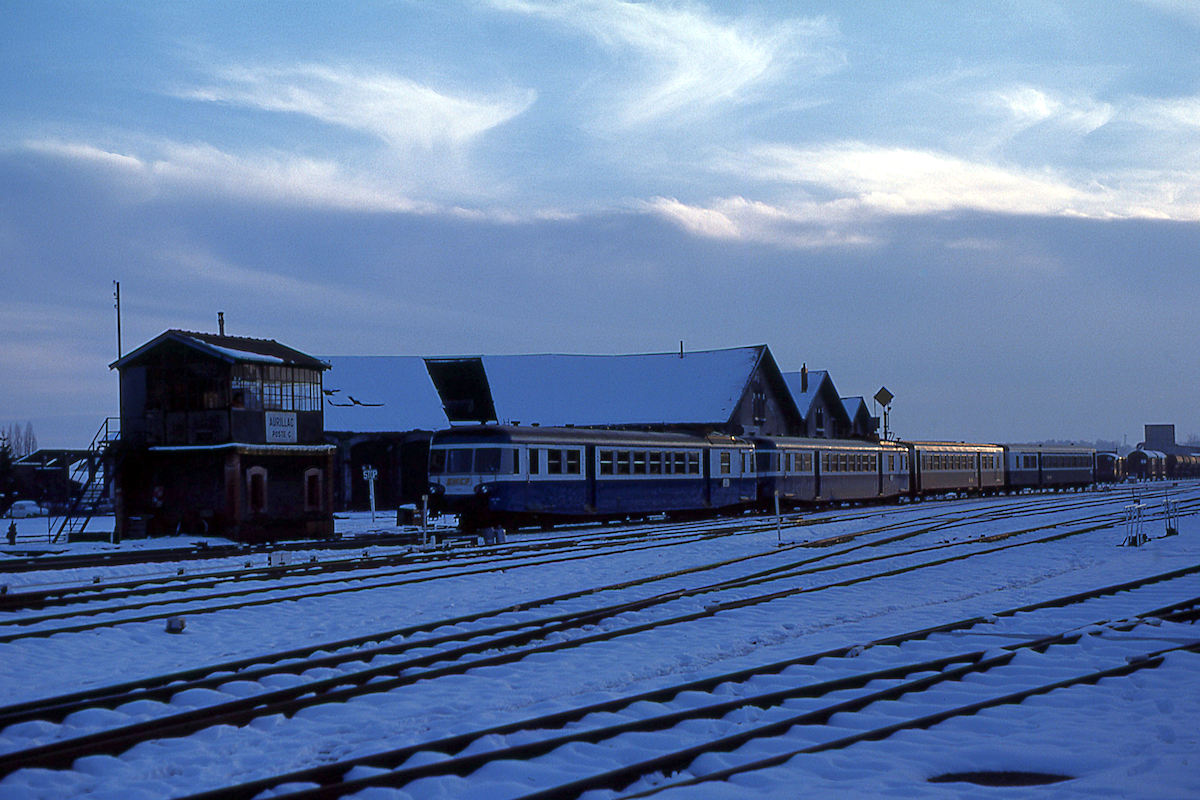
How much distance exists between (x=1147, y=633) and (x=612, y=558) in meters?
10.9

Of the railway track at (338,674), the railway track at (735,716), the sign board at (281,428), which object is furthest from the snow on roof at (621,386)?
the railway track at (735,716)

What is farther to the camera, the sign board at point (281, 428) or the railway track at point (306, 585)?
the sign board at point (281, 428)

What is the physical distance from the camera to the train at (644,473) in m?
27.8

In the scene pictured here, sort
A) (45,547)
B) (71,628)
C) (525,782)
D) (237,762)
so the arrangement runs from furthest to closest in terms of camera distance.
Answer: (45,547)
(71,628)
(237,762)
(525,782)

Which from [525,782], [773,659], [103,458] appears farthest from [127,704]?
[103,458]

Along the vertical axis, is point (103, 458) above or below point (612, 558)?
above

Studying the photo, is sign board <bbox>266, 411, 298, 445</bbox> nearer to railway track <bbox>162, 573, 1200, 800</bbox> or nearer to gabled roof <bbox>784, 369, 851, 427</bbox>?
railway track <bbox>162, 573, 1200, 800</bbox>

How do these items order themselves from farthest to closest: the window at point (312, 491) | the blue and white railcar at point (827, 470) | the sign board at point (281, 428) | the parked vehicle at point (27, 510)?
the parked vehicle at point (27, 510), the blue and white railcar at point (827, 470), the window at point (312, 491), the sign board at point (281, 428)

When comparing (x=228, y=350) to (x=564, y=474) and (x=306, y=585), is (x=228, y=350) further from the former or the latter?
(x=306, y=585)

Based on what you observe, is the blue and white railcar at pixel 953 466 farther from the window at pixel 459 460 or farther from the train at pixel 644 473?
the window at pixel 459 460

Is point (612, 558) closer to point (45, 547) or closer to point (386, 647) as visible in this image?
point (386, 647)

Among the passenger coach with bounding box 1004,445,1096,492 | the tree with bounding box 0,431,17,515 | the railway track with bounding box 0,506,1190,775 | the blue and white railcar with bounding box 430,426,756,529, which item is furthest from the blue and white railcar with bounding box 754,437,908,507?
the tree with bounding box 0,431,17,515

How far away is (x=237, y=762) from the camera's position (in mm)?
7250

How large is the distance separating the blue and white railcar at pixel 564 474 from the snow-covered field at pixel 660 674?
6.57 meters
